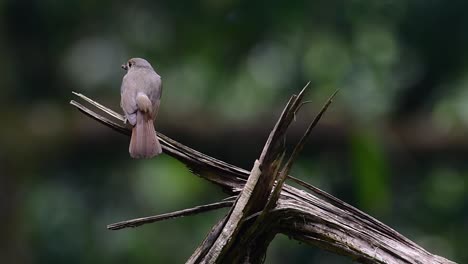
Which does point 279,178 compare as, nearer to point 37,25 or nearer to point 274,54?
point 274,54

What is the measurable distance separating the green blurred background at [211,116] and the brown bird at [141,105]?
3.85 metres

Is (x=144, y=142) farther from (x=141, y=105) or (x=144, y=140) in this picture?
(x=141, y=105)

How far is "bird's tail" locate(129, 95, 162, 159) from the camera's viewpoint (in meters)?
3.69

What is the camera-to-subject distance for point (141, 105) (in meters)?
4.50

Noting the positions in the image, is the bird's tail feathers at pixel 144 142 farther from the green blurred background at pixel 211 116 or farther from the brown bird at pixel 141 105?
the green blurred background at pixel 211 116

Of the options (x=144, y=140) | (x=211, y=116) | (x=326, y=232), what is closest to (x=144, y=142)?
(x=144, y=140)

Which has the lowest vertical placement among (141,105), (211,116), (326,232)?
(326,232)

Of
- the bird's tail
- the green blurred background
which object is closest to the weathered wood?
the bird's tail

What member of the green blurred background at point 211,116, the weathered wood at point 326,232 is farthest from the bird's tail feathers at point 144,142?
the green blurred background at point 211,116

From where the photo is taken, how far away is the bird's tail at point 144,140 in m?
3.69

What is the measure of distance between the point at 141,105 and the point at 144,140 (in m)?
0.69

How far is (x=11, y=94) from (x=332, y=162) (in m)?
2.81

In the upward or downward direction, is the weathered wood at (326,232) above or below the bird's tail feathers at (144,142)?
below

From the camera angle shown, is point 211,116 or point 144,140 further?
point 211,116
